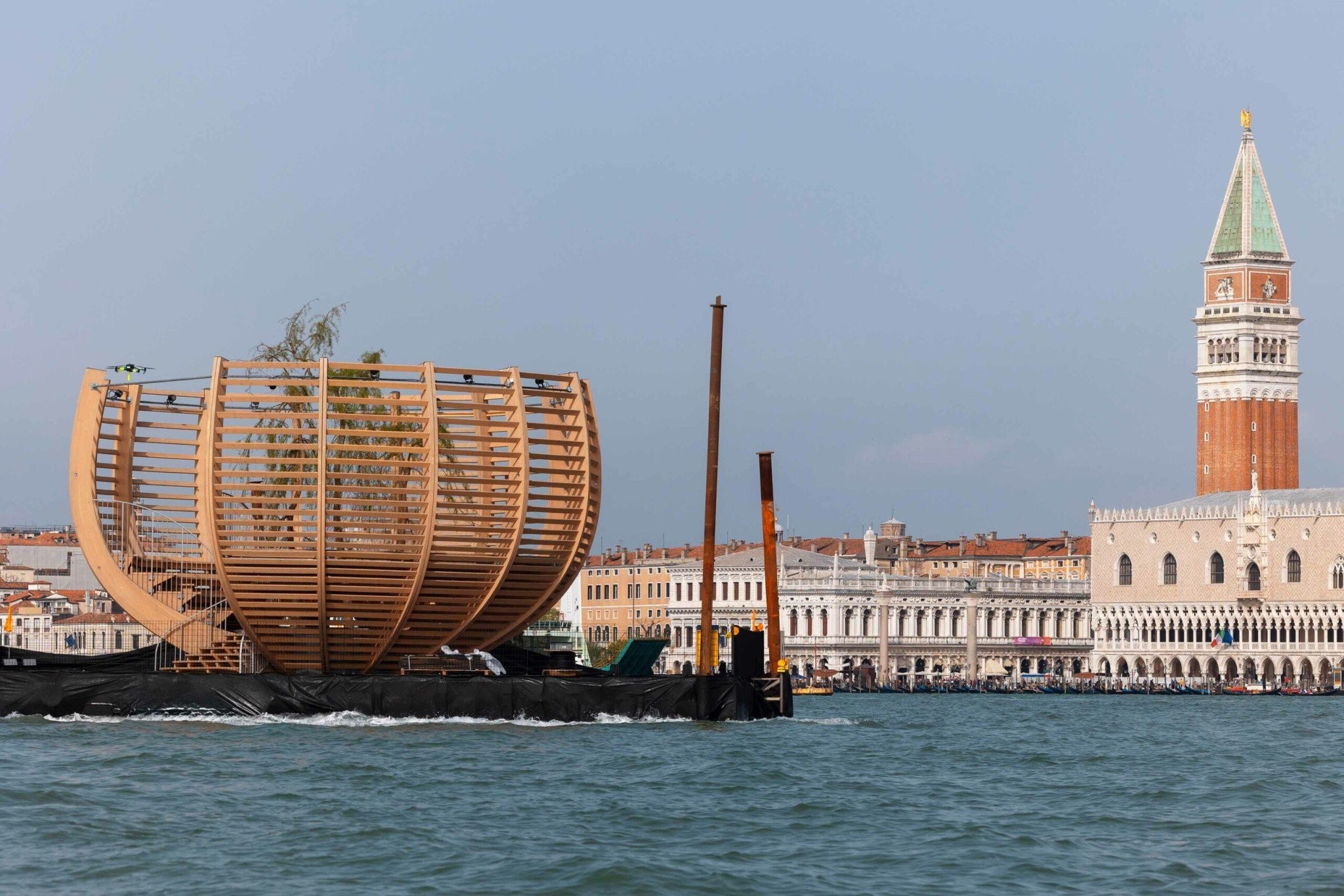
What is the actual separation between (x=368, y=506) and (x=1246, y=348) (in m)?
94.2

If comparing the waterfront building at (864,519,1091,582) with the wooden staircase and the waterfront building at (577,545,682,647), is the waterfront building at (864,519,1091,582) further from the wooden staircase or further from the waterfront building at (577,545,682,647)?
the wooden staircase

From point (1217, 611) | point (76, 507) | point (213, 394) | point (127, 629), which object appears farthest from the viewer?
point (1217, 611)

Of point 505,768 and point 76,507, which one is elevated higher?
point 76,507

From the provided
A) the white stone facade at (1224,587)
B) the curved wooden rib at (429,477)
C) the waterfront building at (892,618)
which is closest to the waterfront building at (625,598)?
the waterfront building at (892,618)

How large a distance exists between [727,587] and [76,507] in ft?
320

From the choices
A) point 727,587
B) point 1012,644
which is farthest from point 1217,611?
point 727,587

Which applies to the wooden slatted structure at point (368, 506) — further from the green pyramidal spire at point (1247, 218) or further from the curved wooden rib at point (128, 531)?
the green pyramidal spire at point (1247, 218)

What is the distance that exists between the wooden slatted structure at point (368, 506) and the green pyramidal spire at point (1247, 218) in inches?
3620

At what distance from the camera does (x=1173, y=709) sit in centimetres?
8250

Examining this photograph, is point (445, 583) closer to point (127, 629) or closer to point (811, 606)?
point (127, 629)

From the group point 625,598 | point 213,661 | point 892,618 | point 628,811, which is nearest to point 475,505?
point 213,661

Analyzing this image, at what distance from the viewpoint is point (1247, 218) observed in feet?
434

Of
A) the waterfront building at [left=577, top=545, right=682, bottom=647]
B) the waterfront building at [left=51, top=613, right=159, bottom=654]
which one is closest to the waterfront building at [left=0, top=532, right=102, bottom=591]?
the waterfront building at [left=577, top=545, right=682, bottom=647]

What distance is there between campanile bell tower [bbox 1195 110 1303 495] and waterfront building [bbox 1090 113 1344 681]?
7cm
